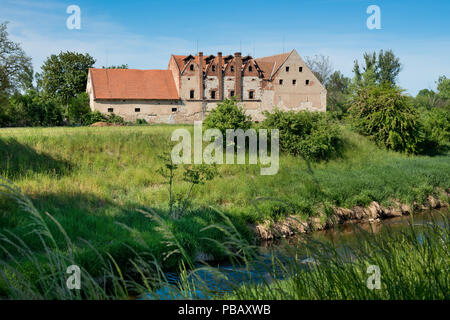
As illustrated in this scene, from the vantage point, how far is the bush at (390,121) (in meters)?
28.7

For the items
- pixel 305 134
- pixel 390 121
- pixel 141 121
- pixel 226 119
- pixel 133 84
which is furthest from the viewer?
pixel 133 84

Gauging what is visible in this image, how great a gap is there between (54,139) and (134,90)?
24.6 meters

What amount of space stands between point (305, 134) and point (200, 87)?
72.6 ft

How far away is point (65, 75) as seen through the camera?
54281mm

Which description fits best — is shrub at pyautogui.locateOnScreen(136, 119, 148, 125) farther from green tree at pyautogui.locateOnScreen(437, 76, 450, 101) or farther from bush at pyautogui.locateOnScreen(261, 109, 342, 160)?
green tree at pyautogui.locateOnScreen(437, 76, 450, 101)

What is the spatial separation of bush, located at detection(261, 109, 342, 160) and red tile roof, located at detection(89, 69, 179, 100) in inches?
797

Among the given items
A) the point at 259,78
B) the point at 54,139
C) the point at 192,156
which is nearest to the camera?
the point at 54,139

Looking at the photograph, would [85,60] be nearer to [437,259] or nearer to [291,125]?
[291,125]

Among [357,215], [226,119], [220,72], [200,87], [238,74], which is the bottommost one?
[357,215]

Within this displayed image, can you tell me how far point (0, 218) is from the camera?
40.1 feet

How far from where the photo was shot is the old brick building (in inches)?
1671

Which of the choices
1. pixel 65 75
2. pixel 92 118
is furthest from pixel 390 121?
pixel 65 75

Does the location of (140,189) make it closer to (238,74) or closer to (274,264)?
(274,264)
